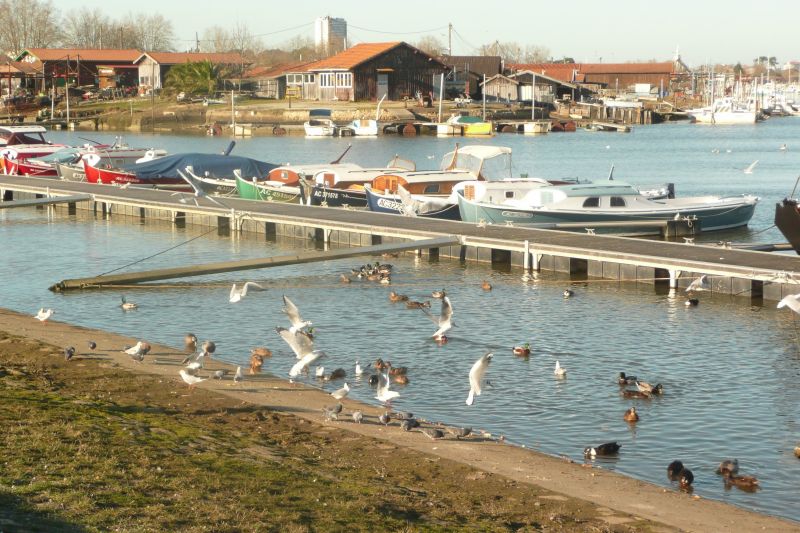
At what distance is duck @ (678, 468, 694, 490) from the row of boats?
22526 millimetres

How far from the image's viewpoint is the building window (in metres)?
133

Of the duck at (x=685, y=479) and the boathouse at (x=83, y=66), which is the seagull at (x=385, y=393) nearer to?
the duck at (x=685, y=479)

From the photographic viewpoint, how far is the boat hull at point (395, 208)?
3962 cm

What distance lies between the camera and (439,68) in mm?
135875

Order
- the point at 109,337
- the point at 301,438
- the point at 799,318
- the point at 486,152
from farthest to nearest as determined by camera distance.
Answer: the point at 486,152 → the point at 799,318 → the point at 109,337 → the point at 301,438

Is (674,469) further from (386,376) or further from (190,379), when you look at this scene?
(190,379)

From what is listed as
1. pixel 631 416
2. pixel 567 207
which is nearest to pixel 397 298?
pixel 567 207

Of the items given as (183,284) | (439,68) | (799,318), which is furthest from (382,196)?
(439,68)

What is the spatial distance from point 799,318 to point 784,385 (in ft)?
20.8

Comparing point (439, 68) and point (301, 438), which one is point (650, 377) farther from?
point (439, 68)

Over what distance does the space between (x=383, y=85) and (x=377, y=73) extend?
6.36 feet

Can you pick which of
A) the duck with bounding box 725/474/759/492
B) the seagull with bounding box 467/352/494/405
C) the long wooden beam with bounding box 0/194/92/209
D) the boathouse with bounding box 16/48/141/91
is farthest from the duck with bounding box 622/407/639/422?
the boathouse with bounding box 16/48/141/91

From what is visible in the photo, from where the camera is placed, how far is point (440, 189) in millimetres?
41906

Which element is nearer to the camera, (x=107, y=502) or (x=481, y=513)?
(x=107, y=502)
